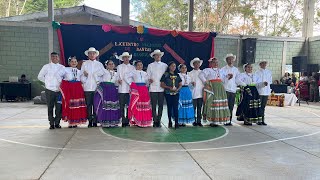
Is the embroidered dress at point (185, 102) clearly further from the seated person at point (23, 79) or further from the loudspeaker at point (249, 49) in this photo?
the loudspeaker at point (249, 49)

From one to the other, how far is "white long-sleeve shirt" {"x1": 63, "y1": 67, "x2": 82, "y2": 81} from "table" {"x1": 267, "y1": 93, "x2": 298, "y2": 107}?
796 centimetres

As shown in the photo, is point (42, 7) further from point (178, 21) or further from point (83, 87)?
point (83, 87)

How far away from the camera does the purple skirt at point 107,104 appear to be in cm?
616

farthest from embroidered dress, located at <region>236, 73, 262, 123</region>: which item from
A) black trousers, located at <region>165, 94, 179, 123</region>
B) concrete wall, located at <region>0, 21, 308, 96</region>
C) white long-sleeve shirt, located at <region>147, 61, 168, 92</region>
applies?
concrete wall, located at <region>0, 21, 308, 96</region>

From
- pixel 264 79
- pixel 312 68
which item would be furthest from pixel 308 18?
pixel 264 79

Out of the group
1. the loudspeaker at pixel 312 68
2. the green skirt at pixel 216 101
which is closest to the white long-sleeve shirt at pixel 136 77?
the green skirt at pixel 216 101

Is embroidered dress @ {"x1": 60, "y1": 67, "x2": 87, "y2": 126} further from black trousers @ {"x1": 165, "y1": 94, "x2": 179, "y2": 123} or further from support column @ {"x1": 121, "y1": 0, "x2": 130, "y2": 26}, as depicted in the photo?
support column @ {"x1": 121, "y1": 0, "x2": 130, "y2": 26}

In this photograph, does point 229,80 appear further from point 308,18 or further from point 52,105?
point 308,18

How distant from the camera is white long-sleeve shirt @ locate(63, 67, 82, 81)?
19.9 ft

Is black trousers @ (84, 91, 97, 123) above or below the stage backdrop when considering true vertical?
below

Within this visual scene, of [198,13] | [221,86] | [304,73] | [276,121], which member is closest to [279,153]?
[221,86]

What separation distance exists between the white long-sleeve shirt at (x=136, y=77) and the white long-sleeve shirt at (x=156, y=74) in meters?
0.12

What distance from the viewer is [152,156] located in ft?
14.0

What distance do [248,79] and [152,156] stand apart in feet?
11.3
